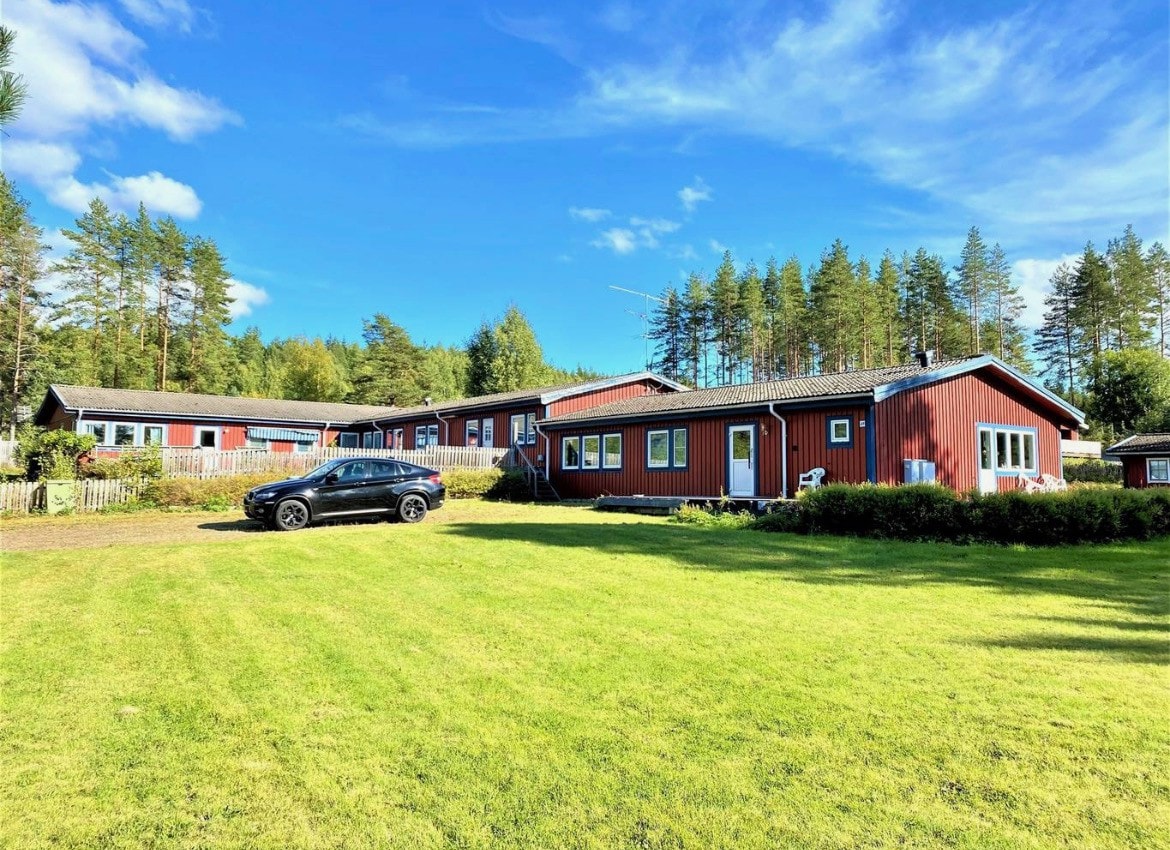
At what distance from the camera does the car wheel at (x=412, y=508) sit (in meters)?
14.7

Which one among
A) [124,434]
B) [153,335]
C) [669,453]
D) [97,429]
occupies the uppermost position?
[153,335]

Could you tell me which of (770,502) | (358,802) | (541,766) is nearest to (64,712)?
(358,802)

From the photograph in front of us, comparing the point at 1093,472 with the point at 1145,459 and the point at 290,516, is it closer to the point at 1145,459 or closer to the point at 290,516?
the point at 1145,459

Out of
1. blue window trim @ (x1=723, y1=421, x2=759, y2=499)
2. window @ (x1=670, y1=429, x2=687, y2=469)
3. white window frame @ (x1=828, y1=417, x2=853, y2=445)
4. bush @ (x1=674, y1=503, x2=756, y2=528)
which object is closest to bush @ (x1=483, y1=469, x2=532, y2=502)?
window @ (x1=670, y1=429, x2=687, y2=469)

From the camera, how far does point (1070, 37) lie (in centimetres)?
1123

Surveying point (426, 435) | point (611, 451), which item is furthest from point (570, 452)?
point (426, 435)

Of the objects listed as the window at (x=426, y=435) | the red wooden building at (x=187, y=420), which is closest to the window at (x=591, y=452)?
the window at (x=426, y=435)

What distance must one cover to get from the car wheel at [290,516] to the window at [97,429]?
22.2 meters

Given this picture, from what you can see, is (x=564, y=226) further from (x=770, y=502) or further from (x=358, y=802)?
(x=358, y=802)

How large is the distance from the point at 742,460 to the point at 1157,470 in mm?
25315

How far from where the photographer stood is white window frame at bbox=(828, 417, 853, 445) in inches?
647

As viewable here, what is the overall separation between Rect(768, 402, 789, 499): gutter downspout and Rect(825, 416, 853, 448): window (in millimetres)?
1126

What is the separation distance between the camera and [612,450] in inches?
905

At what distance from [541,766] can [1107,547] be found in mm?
11194
